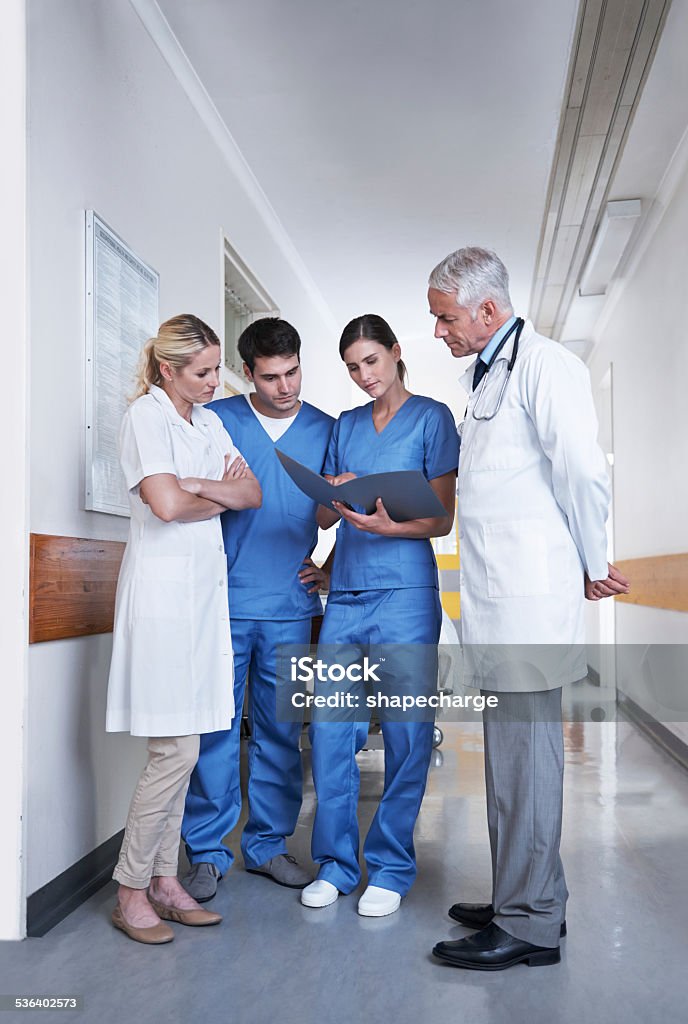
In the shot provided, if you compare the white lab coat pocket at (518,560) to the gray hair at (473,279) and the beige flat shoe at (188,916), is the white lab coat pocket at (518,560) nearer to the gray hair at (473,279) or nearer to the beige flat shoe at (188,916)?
the gray hair at (473,279)

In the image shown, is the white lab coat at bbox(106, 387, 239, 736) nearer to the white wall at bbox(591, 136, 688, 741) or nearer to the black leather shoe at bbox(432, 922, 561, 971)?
the black leather shoe at bbox(432, 922, 561, 971)

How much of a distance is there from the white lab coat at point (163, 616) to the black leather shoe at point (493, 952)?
28.8 inches

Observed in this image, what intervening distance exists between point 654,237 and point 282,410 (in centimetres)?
269

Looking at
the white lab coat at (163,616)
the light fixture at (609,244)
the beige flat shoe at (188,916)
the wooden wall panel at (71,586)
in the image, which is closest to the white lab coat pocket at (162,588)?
the white lab coat at (163,616)

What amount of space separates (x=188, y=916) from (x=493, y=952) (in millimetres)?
763

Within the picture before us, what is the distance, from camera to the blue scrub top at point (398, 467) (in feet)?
7.88

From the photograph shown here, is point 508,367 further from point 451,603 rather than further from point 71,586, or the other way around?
point 451,603

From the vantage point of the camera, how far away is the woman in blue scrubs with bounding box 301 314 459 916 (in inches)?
92.0

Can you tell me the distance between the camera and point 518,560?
2.01 meters

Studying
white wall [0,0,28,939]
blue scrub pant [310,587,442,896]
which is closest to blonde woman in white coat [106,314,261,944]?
white wall [0,0,28,939]

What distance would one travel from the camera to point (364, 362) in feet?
8.01

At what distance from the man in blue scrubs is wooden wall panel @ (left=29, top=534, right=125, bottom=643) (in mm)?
366

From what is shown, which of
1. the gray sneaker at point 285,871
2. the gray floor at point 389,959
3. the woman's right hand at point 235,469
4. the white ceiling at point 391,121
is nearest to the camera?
the gray floor at point 389,959

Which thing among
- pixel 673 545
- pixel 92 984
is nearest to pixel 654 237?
pixel 673 545
